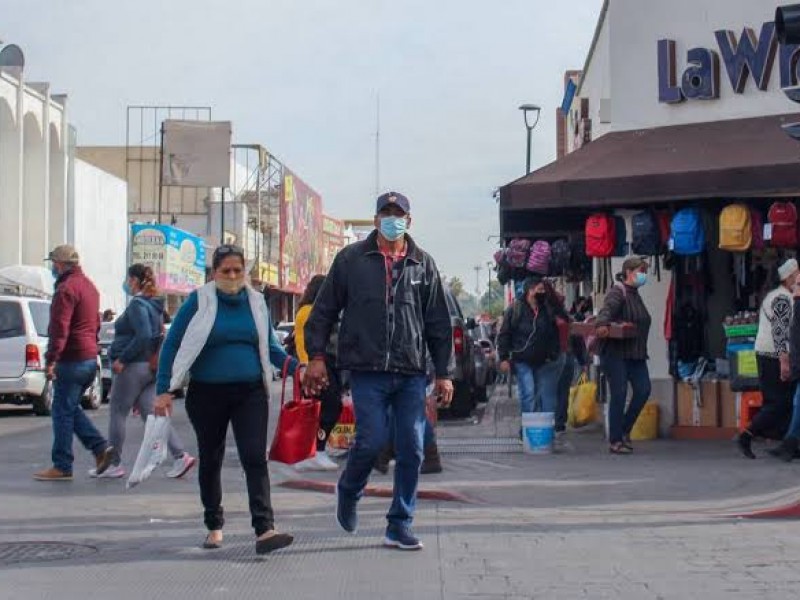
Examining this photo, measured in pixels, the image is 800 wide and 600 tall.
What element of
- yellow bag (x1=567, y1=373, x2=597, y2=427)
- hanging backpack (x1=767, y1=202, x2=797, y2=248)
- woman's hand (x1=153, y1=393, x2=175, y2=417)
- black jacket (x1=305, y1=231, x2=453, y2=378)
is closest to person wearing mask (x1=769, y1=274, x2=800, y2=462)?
hanging backpack (x1=767, y1=202, x2=797, y2=248)

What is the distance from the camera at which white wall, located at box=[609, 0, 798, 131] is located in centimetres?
1405

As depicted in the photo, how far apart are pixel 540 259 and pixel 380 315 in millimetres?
12863

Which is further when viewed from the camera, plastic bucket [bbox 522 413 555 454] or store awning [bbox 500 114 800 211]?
plastic bucket [bbox 522 413 555 454]

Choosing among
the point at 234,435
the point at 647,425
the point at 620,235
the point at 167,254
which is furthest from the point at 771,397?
the point at 167,254

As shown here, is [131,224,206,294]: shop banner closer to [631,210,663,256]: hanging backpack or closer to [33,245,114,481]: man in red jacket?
[631,210,663,256]: hanging backpack

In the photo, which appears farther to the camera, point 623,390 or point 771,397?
point 623,390

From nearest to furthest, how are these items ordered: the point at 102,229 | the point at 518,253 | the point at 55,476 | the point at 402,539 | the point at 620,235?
the point at 402,539 → the point at 55,476 → the point at 620,235 → the point at 518,253 → the point at 102,229

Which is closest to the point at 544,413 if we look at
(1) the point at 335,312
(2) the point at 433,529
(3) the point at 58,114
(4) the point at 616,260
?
(4) the point at 616,260

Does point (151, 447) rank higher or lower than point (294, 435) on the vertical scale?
lower

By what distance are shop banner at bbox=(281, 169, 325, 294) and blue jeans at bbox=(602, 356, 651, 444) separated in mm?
51283

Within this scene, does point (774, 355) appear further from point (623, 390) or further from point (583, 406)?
point (583, 406)

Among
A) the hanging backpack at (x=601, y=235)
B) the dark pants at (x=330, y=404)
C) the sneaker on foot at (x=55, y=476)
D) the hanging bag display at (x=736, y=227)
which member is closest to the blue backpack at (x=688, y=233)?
the hanging bag display at (x=736, y=227)

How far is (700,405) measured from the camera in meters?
14.0

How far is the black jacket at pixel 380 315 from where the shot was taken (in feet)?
24.6
